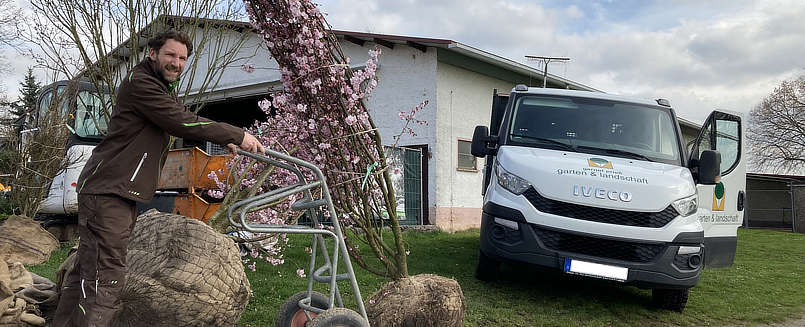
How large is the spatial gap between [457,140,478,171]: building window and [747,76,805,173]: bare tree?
35881mm

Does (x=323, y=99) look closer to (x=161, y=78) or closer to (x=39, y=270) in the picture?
(x=161, y=78)

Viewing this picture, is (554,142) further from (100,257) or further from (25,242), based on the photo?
(25,242)

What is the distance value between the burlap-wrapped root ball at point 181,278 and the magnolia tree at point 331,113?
36.0 inches

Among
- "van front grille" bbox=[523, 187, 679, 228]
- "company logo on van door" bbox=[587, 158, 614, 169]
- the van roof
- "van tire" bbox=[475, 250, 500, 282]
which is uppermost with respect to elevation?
the van roof

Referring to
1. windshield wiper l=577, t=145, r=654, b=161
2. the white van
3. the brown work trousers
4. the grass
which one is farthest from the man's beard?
windshield wiper l=577, t=145, r=654, b=161

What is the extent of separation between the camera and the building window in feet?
52.1

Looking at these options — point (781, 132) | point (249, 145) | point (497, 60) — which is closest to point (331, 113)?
point (249, 145)

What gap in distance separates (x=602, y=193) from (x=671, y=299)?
1.68 m

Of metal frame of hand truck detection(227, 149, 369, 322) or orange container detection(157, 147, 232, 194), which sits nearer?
metal frame of hand truck detection(227, 149, 369, 322)

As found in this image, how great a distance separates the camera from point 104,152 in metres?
3.32

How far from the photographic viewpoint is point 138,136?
11.0 feet

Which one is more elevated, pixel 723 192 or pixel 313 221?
pixel 313 221

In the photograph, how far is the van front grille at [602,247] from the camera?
5988 mm

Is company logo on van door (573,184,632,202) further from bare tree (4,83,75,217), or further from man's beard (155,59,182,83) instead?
bare tree (4,83,75,217)
